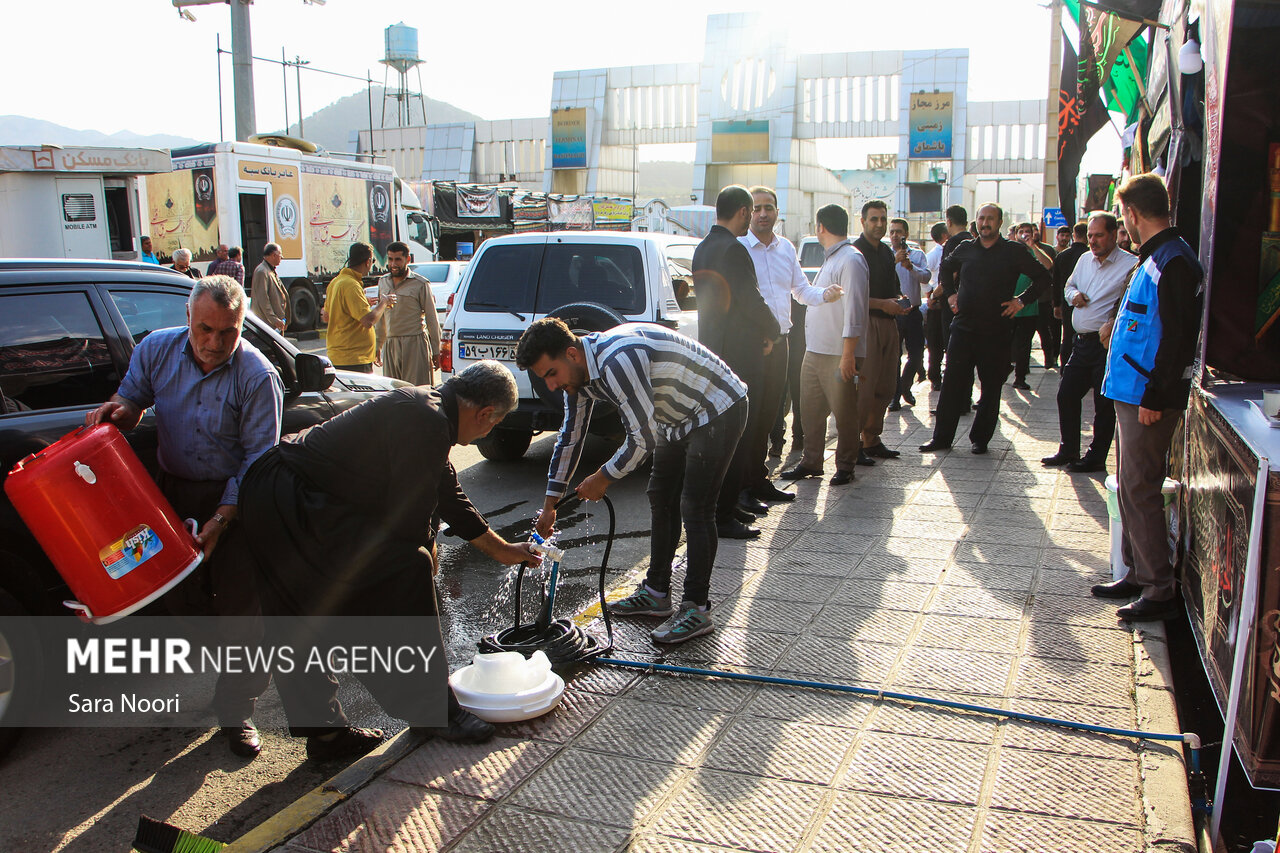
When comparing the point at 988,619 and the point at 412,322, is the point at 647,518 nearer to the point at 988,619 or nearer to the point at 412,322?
the point at 988,619

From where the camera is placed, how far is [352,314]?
873 cm

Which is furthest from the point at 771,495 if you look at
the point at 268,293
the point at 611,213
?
the point at 611,213

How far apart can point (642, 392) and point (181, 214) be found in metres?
19.7

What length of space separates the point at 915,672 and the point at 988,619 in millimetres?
790

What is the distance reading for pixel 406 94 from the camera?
76.7 metres

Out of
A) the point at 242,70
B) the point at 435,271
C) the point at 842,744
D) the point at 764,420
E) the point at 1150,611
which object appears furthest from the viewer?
the point at 242,70

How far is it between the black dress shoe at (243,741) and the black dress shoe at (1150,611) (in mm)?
3848

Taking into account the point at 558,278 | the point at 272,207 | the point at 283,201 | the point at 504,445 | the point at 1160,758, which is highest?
the point at 283,201

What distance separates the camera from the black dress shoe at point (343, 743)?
137 inches

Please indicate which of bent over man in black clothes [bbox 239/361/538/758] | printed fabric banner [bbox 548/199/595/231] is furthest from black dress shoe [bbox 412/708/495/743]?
printed fabric banner [bbox 548/199/595/231]

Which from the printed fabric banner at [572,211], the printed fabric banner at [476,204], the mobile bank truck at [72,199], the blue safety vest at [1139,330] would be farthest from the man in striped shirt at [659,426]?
the printed fabric banner at [572,211]

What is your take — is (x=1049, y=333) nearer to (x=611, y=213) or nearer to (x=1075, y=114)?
(x=1075, y=114)

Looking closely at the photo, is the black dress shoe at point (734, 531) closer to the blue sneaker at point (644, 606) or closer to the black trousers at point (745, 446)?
the black trousers at point (745, 446)

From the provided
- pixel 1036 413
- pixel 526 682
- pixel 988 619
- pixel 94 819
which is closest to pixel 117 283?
pixel 94 819
